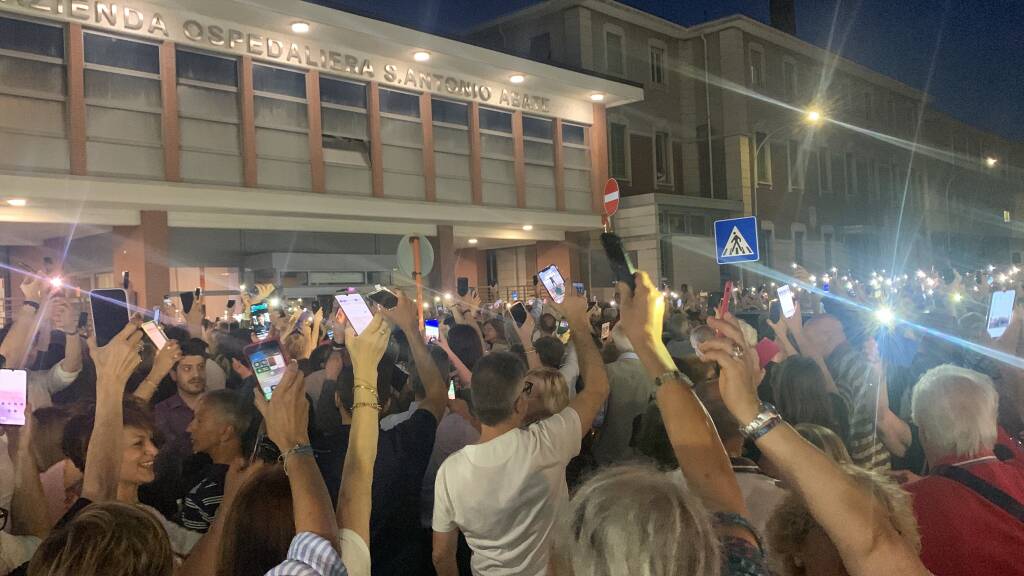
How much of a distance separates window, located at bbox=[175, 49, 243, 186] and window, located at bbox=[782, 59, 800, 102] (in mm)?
27277

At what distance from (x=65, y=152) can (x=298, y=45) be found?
5940 mm

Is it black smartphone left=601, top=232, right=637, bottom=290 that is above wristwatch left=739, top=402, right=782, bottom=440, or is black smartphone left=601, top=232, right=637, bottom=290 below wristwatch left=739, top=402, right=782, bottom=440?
above

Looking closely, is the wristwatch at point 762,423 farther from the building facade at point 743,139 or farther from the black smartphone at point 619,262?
the building facade at point 743,139

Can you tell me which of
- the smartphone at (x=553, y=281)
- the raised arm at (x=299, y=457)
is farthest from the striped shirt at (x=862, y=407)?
the raised arm at (x=299, y=457)

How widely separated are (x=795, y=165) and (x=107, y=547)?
38.4 metres

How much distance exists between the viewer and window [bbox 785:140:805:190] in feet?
119

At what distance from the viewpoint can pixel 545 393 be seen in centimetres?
432

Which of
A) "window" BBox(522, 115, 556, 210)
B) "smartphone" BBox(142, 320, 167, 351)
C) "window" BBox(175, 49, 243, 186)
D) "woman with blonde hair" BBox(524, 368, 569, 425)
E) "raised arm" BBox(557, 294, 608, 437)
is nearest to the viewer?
"raised arm" BBox(557, 294, 608, 437)

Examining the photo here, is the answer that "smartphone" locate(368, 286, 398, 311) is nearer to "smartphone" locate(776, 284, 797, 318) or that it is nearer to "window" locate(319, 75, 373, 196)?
"smartphone" locate(776, 284, 797, 318)

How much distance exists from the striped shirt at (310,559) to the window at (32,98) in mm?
15663

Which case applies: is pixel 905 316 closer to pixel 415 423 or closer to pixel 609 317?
→ pixel 609 317

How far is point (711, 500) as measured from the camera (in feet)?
7.69

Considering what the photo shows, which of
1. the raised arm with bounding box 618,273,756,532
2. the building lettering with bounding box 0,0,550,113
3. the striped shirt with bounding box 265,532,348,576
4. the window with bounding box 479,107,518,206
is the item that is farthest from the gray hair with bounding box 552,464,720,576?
the window with bounding box 479,107,518,206

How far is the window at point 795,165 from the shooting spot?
36375 mm
